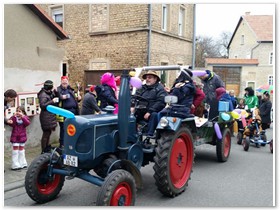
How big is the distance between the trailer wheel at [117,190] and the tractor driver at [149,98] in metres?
1.20

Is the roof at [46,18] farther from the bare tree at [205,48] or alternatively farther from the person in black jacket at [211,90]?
the bare tree at [205,48]

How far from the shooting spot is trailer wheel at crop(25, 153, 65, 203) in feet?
12.4

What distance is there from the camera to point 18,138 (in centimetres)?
543

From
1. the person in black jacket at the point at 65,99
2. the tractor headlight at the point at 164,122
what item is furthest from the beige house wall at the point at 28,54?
the tractor headlight at the point at 164,122

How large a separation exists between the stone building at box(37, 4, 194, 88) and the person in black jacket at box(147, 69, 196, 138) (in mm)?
8006

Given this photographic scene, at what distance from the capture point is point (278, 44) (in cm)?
450

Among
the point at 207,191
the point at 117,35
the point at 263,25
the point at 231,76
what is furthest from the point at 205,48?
the point at 207,191

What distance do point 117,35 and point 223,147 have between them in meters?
8.20

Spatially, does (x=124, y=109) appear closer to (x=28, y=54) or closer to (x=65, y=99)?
(x=65, y=99)

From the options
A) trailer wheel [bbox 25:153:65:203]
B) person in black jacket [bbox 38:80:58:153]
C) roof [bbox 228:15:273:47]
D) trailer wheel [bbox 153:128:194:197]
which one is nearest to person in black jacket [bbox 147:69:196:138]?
trailer wheel [bbox 153:128:194:197]

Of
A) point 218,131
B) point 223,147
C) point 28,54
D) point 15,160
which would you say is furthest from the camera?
point 28,54

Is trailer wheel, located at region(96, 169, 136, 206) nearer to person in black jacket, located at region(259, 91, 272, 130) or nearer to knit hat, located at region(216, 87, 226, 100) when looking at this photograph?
knit hat, located at region(216, 87, 226, 100)

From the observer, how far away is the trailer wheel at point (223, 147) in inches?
253

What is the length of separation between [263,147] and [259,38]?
1951 centimetres
